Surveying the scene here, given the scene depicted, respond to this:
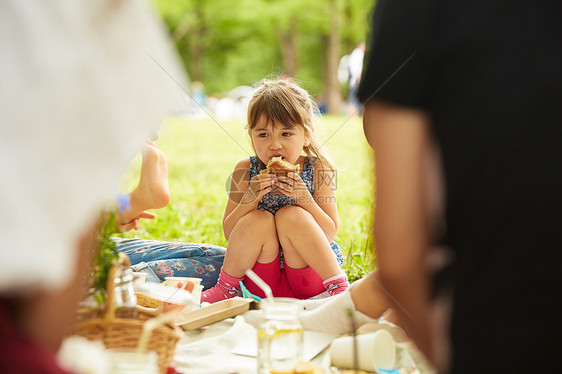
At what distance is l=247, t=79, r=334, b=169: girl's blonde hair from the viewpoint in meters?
2.68

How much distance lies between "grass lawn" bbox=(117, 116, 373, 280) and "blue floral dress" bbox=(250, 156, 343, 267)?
0.21 m

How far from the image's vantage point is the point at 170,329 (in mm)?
1540

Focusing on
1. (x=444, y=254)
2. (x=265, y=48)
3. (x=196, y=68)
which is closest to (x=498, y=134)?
(x=444, y=254)

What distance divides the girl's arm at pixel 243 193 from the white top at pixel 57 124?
167cm

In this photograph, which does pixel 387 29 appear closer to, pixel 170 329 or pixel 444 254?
pixel 444 254

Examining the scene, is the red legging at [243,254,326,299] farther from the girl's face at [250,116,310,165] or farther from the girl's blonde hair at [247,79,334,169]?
the girl's blonde hair at [247,79,334,169]

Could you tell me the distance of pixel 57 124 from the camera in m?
0.87

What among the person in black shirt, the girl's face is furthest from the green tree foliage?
the person in black shirt

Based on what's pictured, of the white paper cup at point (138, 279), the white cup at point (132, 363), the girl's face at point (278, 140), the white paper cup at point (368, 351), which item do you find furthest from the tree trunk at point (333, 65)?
the white cup at point (132, 363)

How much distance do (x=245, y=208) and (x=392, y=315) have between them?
92 cm

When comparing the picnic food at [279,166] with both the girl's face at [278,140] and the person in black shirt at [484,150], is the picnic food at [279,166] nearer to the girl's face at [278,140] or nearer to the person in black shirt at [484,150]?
the girl's face at [278,140]

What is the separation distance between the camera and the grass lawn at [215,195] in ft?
10.8

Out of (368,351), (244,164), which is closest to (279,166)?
(244,164)

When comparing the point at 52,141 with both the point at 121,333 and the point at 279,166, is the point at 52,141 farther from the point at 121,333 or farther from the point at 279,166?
the point at 279,166
